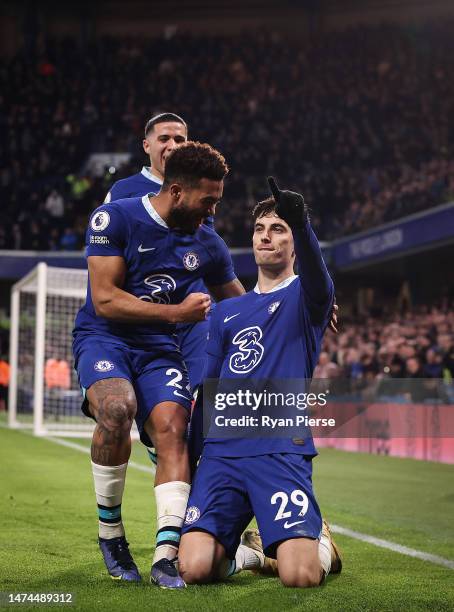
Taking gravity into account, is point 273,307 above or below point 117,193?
below

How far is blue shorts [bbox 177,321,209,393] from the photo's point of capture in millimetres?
5332

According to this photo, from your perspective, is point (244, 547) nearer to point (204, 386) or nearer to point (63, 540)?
point (204, 386)

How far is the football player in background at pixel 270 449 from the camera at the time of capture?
14.7 feet

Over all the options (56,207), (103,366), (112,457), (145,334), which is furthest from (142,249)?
(56,207)

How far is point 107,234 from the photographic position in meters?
4.73

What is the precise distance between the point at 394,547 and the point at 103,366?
241 cm

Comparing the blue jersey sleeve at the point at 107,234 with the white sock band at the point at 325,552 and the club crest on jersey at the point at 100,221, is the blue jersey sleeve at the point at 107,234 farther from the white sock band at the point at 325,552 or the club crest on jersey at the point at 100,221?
the white sock band at the point at 325,552

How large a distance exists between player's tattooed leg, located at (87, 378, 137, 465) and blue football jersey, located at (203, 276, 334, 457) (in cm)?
42

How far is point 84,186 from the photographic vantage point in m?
27.2

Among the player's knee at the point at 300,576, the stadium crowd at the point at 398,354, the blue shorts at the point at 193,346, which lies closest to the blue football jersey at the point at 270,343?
the blue shorts at the point at 193,346

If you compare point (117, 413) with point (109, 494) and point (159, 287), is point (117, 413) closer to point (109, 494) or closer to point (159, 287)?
point (109, 494)

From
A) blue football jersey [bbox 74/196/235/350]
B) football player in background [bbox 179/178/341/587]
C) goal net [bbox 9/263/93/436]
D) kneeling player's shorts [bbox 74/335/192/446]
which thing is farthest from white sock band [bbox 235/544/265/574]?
goal net [bbox 9/263/93/436]

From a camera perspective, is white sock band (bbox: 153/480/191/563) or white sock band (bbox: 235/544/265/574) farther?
white sock band (bbox: 235/544/265/574)

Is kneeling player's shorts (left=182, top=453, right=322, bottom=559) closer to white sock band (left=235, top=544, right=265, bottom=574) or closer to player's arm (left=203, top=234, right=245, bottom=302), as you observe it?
white sock band (left=235, top=544, right=265, bottom=574)
